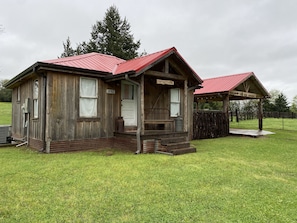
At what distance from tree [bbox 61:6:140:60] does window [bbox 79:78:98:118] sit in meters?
19.3

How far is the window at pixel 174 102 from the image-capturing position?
35.6ft

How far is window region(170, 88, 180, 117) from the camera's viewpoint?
428 inches

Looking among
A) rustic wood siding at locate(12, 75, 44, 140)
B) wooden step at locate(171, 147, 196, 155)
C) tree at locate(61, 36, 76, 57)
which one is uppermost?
tree at locate(61, 36, 76, 57)

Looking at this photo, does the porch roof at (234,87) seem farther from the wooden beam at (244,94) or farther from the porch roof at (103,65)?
the porch roof at (103,65)

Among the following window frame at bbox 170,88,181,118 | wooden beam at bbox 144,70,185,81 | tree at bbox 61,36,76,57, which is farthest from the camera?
tree at bbox 61,36,76,57

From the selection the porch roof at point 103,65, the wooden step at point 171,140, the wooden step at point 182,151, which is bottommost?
the wooden step at point 182,151

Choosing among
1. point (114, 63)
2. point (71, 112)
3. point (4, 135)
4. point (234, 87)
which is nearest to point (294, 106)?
point (234, 87)

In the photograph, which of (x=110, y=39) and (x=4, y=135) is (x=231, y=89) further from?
(x=110, y=39)

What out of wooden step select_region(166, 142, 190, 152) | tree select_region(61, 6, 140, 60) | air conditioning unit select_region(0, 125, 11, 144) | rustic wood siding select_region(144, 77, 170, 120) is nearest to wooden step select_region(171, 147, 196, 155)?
wooden step select_region(166, 142, 190, 152)

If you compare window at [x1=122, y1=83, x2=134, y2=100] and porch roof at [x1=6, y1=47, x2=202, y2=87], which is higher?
porch roof at [x1=6, y1=47, x2=202, y2=87]

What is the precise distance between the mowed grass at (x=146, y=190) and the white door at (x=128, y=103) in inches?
128

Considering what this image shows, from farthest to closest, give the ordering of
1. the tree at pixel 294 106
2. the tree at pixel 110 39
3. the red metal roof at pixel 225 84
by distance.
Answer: the tree at pixel 294 106 < the tree at pixel 110 39 < the red metal roof at pixel 225 84

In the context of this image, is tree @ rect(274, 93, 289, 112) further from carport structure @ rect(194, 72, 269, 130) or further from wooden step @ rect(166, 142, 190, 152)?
wooden step @ rect(166, 142, 190, 152)

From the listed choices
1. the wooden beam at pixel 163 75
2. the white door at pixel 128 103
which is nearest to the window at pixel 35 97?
the white door at pixel 128 103
